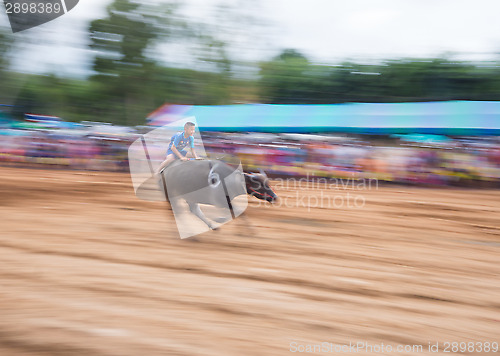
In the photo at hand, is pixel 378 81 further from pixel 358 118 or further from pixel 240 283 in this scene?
pixel 240 283

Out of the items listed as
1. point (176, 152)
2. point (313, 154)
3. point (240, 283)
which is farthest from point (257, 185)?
point (313, 154)

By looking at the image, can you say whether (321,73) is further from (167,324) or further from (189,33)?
(167,324)

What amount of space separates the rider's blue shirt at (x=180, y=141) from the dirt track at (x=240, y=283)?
122 centimetres

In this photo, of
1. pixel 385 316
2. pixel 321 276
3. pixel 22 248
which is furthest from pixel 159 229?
pixel 385 316

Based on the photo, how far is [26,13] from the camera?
18.2 metres

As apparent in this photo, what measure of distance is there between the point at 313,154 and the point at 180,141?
8.14 metres

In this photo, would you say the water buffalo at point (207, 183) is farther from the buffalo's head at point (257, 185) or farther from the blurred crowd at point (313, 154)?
the blurred crowd at point (313, 154)

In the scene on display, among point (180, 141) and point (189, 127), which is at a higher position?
point (189, 127)

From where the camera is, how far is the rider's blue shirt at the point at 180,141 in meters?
6.44

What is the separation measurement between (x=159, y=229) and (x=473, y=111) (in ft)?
39.0

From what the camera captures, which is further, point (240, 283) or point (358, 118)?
point (358, 118)

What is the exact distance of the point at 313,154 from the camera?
46.2 feet

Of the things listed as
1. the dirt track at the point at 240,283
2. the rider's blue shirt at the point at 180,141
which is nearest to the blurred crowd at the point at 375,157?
the dirt track at the point at 240,283

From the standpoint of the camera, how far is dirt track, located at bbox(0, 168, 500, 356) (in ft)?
10.7
